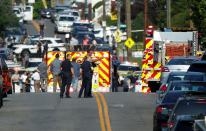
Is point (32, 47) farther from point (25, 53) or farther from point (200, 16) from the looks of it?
point (200, 16)

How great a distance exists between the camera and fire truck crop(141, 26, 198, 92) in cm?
4291

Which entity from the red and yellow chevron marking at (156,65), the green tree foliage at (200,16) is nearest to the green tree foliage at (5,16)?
the green tree foliage at (200,16)

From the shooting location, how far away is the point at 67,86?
112ft

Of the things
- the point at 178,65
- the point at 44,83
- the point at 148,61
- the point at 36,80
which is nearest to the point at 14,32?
the point at 148,61

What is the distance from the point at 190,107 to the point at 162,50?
24.7 m

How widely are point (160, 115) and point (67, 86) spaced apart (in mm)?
12710

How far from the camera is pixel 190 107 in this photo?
59.9 ft

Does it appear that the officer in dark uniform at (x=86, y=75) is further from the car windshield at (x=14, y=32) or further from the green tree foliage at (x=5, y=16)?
the car windshield at (x=14, y=32)

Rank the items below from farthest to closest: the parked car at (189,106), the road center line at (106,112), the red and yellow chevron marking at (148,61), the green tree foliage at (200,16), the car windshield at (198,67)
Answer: the red and yellow chevron marking at (148,61) < the green tree foliage at (200,16) < the car windshield at (198,67) < the road center line at (106,112) < the parked car at (189,106)

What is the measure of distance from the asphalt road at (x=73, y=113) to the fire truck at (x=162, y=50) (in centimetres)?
688

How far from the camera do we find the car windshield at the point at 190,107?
18125mm

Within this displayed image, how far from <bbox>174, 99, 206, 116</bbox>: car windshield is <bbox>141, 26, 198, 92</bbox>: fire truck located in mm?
23925

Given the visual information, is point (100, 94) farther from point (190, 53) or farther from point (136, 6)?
point (136, 6)

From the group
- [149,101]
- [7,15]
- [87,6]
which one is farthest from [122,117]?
[87,6]
